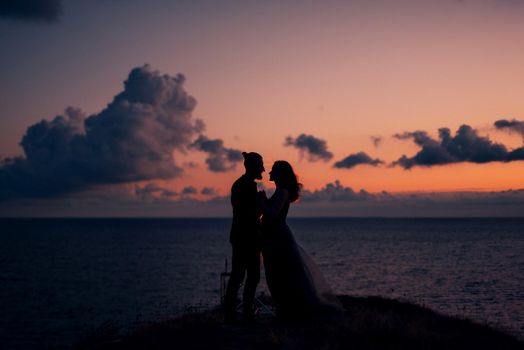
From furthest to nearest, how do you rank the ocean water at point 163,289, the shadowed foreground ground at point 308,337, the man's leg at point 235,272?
1. the ocean water at point 163,289
2. the man's leg at point 235,272
3. the shadowed foreground ground at point 308,337

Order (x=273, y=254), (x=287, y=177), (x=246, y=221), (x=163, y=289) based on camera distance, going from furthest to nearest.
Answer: (x=163, y=289)
(x=273, y=254)
(x=287, y=177)
(x=246, y=221)

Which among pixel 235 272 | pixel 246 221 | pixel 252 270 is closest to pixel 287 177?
pixel 246 221

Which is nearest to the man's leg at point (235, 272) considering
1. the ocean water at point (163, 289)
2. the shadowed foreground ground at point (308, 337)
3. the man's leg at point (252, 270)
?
the man's leg at point (252, 270)

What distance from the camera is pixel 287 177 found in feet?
34.3

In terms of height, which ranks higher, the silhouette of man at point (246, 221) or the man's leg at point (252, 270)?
the silhouette of man at point (246, 221)

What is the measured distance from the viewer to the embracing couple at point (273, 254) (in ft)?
32.6

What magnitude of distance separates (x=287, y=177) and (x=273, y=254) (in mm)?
1684

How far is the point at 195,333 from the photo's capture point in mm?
11016

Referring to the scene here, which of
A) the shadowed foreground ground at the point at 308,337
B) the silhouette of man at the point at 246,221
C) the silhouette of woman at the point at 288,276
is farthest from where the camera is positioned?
the silhouette of woman at the point at 288,276

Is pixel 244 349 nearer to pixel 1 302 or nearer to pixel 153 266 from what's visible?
pixel 1 302

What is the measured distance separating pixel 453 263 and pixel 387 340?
50145 mm

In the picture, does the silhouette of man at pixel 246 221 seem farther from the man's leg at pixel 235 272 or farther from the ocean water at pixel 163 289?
the ocean water at pixel 163 289

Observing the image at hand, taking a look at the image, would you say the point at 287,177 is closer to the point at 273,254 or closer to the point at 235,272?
the point at 273,254

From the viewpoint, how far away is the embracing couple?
995 cm
